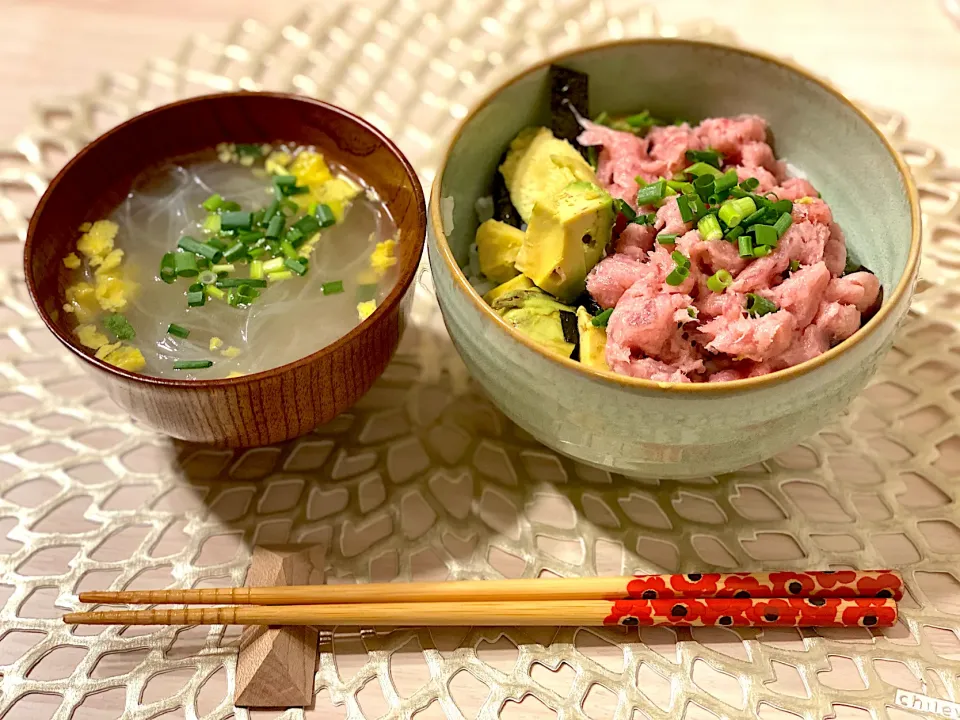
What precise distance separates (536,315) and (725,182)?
1.38ft

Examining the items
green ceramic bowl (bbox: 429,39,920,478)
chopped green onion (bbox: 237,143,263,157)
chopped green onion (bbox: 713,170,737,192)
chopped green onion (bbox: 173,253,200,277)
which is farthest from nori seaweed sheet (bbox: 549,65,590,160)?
chopped green onion (bbox: 173,253,200,277)

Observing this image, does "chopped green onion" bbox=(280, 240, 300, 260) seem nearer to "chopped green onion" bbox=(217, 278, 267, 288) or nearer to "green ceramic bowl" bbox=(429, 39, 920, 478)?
"chopped green onion" bbox=(217, 278, 267, 288)

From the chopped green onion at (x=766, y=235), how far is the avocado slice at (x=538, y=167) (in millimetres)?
302

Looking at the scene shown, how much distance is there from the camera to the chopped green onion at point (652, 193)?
1.43 m

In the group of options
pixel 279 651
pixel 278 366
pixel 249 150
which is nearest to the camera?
pixel 279 651

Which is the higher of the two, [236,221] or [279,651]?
[236,221]

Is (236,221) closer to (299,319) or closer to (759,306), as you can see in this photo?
(299,319)

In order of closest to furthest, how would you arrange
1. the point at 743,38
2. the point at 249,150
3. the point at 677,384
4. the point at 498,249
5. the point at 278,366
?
the point at 677,384 → the point at 278,366 → the point at 498,249 → the point at 249,150 → the point at 743,38

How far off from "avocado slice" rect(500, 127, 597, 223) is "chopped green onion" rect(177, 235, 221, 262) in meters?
0.58

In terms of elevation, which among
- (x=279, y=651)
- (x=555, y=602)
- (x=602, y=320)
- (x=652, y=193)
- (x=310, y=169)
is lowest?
(x=279, y=651)

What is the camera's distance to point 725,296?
4.30ft

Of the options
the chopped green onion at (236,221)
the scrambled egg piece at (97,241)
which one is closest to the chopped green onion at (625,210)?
the chopped green onion at (236,221)

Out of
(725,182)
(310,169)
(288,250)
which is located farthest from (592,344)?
(310,169)

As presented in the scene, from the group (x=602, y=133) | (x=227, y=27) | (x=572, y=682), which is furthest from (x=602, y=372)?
(x=227, y=27)
